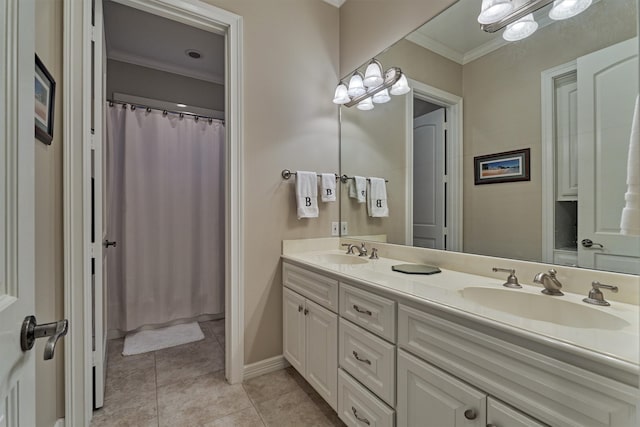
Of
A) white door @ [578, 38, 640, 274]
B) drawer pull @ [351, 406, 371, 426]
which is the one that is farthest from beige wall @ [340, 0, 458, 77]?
drawer pull @ [351, 406, 371, 426]

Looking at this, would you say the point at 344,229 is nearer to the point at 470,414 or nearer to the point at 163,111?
the point at 470,414

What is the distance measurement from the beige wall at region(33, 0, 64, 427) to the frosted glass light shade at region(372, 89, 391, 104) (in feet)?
5.88

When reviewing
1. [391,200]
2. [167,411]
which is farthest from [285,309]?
[391,200]

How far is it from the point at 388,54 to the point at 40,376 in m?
2.48

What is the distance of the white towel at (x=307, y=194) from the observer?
2033 mm

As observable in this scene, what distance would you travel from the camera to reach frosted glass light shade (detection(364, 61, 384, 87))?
1.96 metres

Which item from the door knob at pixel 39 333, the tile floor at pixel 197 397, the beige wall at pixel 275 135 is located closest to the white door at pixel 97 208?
the tile floor at pixel 197 397

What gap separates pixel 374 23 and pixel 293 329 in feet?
7.18

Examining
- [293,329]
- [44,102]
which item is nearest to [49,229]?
[44,102]

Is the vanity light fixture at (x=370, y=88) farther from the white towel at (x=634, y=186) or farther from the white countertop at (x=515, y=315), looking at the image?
the white towel at (x=634, y=186)

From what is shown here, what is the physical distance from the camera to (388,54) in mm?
1940

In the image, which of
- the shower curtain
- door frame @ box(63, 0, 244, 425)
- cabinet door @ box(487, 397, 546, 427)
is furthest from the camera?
the shower curtain

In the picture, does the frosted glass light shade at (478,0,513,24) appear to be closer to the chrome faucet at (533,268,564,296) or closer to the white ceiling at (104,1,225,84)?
the chrome faucet at (533,268,564,296)

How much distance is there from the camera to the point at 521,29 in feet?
4.12
